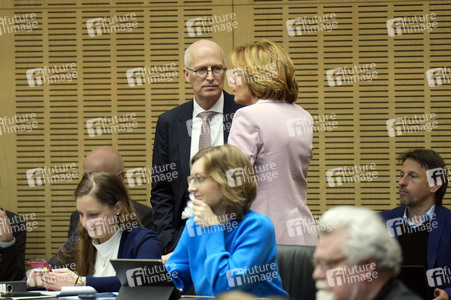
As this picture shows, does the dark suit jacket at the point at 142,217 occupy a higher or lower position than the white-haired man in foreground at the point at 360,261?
lower

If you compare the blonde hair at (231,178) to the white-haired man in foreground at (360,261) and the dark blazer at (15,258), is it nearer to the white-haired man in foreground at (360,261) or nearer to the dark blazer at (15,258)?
the white-haired man in foreground at (360,261)

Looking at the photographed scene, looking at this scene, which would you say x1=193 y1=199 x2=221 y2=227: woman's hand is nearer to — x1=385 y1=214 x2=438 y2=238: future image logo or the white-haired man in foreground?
the white-haired man in foreground

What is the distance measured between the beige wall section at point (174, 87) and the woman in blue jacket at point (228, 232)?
3086mm

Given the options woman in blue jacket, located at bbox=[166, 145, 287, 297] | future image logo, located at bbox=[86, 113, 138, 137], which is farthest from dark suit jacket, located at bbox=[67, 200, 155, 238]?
woman in blue jacket, located at bbox=[166, 145, 287, 297]

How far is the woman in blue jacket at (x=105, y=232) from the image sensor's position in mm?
3635

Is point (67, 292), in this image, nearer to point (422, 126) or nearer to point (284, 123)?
point (284, 123)

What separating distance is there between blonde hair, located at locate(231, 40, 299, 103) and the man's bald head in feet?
7.62

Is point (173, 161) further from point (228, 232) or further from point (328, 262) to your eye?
point (328, 262)

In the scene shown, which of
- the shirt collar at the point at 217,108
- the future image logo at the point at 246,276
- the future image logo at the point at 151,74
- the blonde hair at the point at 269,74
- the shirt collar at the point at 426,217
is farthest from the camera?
the future image logo at the point at 151,74

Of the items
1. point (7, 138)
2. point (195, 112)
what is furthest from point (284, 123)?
point (7, 138)

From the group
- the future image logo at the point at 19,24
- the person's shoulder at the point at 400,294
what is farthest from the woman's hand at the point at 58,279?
the future image logo at the point at 19,24

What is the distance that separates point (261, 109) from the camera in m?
3.41

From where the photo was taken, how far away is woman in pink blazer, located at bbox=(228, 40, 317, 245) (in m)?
3.37

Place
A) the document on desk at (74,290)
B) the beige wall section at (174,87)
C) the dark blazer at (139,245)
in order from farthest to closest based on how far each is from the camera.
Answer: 1. the beige wall section at (174,87)
2. the dark blazer at (139,245)
3. the document on desk at (74,290)
